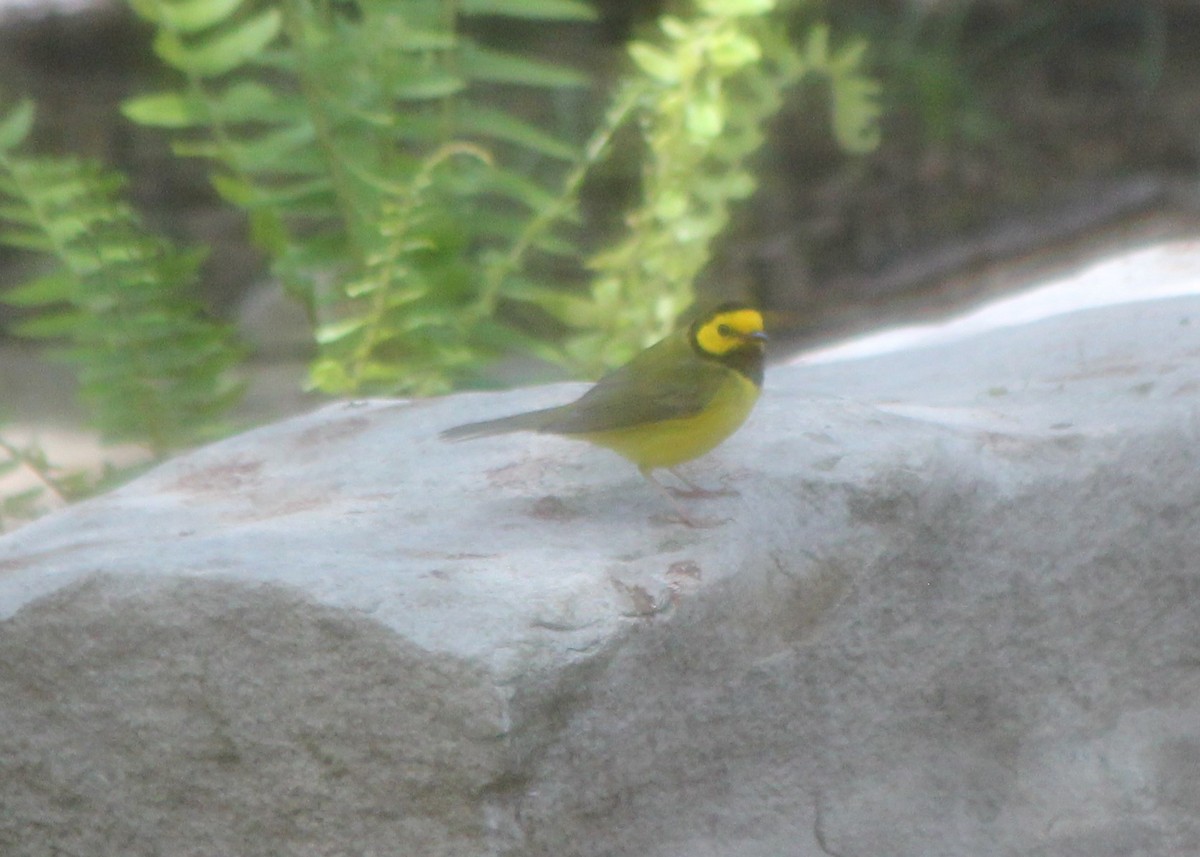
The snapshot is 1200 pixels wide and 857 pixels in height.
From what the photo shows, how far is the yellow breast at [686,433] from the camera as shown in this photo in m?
3.10

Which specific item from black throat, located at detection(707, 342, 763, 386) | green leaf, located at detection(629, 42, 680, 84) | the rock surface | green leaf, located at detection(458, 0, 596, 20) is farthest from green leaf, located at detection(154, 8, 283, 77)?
black throat, located at detection(707, 342, 763, 386)

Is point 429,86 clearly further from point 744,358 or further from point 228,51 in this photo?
point 744,358

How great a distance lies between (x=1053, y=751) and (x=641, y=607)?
1.13 meters

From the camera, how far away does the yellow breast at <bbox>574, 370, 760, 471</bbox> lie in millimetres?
3104

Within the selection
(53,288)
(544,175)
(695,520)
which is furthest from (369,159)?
(544,175)

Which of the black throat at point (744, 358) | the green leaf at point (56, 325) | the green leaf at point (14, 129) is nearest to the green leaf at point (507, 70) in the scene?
the green leaf at point (14, 129)

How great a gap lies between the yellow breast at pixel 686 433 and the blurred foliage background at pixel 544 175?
143 cm

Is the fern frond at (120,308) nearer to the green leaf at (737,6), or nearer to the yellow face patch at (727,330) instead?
the green leaf at (737,6)

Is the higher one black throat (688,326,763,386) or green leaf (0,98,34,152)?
green leaf (0,98,34,152)

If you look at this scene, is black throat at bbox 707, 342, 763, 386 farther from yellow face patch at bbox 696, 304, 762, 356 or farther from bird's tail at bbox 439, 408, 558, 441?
bird's tail at bbox 439, 408, 558, 441

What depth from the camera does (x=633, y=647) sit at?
252 centimetres

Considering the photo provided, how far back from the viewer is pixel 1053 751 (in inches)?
122

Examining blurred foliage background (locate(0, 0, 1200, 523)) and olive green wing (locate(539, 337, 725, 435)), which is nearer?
olive green wing (locate(539, 337, 725, 435))

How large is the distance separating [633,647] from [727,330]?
1.04 metres
